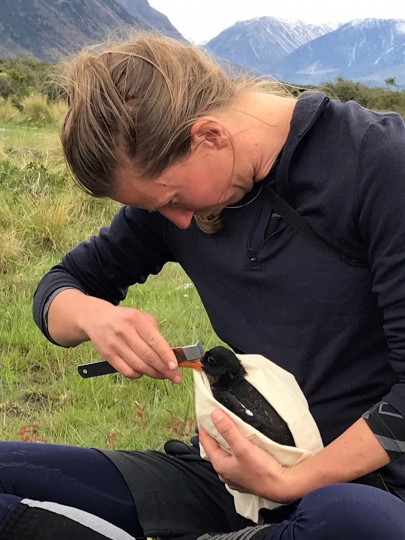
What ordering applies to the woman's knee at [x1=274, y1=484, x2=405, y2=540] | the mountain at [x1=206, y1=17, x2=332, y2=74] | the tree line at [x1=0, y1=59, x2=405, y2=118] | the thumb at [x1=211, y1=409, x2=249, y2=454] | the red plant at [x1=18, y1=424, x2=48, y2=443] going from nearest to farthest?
the woman's knee at [x1=274, y1=484, x2=405, y2=540] → the thumb at [x1=211, y1=409, x2=249, y2=454] → the red plant at [x1=18, y1=424, x2=48, y2=443] → the tree line at [x1=0, y1=59, x2=405, y2=118] → the mountain at [x1=206, y1=17, x2=332, y2=74]

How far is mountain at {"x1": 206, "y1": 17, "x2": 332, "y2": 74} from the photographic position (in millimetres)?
160875

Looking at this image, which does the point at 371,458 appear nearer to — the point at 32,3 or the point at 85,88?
the point at 85,88

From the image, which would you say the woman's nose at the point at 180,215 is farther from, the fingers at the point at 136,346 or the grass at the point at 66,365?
the grass at the point at 66,365

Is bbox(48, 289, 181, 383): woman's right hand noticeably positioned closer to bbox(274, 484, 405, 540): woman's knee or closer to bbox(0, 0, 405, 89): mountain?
bbox(274, 484, 405, 540): woman's knee

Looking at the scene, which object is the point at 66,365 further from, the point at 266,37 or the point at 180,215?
the point at 266,37

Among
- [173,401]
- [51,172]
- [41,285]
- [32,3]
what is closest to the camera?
[41,285]

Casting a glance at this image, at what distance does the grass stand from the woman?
77 centimetres

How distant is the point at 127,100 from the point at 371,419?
2.43 feet

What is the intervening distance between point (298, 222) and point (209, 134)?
0.25 m

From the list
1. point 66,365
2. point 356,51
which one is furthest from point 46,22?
Answer: point 66,365

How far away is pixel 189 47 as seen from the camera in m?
1.51

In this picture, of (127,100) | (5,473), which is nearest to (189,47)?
(127,100)

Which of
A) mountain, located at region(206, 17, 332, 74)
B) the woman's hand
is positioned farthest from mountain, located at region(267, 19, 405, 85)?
the woman's hand

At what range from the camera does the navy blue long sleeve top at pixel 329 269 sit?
4.25ft
